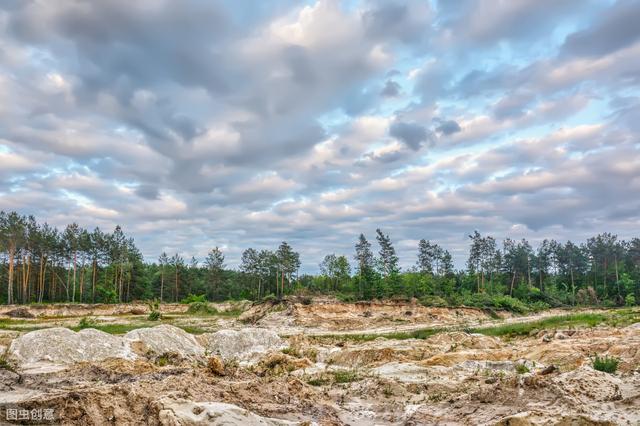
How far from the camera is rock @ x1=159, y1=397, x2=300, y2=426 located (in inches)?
305

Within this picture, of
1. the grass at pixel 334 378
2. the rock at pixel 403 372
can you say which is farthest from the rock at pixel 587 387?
the grass at pixel 334 378

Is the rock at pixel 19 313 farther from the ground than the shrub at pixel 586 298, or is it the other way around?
the rock at pixel 19 313

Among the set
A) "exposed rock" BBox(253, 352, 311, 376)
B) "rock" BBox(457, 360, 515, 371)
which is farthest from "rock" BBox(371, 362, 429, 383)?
"exposed rock" BBox(253, 352, 311, 376)

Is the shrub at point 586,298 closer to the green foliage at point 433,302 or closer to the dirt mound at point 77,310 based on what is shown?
the green foliage at point 433,302

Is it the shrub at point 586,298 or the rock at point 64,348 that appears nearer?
the rock at point 64,348

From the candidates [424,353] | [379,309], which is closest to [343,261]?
[379,309]

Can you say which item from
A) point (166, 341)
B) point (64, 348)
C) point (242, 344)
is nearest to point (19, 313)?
point (242, 344)

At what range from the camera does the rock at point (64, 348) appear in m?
17.5

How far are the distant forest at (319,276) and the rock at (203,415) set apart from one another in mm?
59787

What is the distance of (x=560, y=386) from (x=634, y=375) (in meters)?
4.46

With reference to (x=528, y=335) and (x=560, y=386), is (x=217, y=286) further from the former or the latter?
(x=560, y=386)

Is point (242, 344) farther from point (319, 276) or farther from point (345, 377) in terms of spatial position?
point (319, 276)

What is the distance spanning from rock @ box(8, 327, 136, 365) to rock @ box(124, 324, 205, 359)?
1.18 meters

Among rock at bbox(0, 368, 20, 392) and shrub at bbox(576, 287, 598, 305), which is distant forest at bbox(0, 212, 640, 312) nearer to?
shrub at bbox(576, 287, 598, 305)
